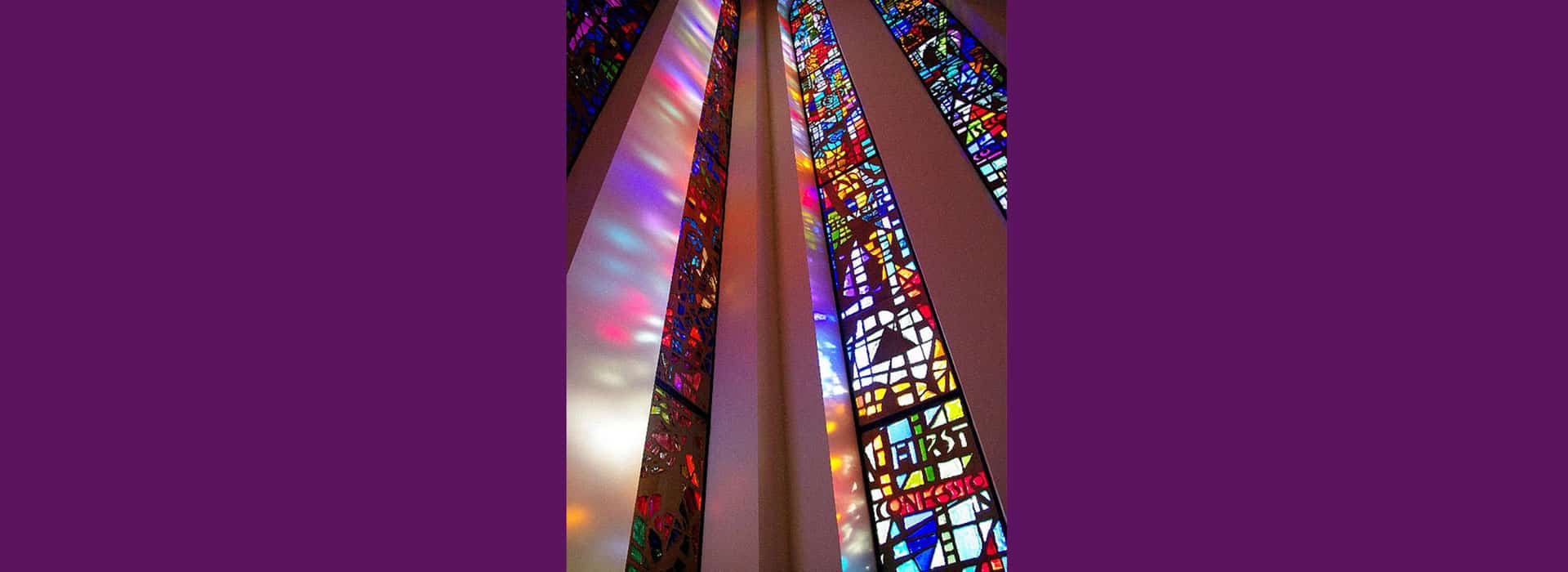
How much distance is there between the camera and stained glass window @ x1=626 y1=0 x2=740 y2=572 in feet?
13.0

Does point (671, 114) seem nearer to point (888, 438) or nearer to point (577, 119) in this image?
point (577, 119)

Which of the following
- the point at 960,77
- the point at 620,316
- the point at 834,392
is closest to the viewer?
the point at 620,316

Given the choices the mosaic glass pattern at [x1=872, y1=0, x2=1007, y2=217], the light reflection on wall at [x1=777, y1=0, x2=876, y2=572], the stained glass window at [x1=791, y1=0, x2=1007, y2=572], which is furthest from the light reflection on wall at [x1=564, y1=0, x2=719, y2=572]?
the mosaic glass pattern at [x1=872, y1=0, x2=1007, y2=217]

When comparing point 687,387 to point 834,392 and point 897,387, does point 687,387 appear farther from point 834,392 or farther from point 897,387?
point 897,387

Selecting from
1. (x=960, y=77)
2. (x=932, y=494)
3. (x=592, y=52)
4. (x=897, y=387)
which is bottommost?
(x=932, y=494)

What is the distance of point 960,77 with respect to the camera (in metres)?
5.49

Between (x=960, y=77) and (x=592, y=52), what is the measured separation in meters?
2.19

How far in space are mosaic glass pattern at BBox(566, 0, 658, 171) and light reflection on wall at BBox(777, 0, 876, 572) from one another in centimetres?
120

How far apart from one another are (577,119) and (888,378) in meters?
1.91

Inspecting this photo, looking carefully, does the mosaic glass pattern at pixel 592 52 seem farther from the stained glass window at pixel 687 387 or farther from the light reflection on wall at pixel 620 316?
the stained glass window at pixel 687 387

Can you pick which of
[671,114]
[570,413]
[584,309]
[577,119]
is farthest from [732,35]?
[570,413]

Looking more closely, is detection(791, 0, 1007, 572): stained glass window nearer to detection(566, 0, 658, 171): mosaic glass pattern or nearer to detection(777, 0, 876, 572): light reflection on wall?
detection(777, 0, 876, 572): light reflection on wall

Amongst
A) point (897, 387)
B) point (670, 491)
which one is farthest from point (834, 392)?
point (670, 491)

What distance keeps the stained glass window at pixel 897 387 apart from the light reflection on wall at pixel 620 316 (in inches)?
39.0
